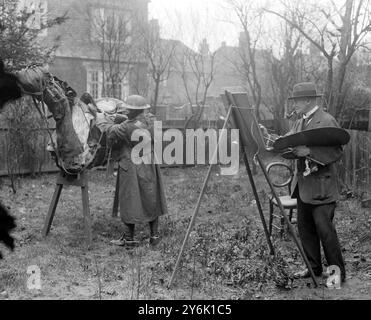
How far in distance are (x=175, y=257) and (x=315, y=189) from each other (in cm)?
204

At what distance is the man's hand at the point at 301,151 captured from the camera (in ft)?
16.6

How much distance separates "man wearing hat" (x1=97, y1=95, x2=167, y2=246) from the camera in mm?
6961

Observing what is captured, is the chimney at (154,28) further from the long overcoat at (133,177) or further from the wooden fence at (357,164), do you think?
the long overcoat at (133,177)

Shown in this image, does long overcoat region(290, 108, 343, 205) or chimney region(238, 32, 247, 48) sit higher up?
chimney region(238, 32, 247, 48)

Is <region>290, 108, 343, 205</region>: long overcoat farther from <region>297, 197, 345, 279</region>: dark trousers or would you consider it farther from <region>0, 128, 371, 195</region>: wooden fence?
<region>0, 128, 371, 195</region>: wooden fence

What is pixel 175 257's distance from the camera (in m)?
6.16

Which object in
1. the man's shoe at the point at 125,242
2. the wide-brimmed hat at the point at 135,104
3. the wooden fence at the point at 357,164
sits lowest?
the man's shoe at the point at 125,242

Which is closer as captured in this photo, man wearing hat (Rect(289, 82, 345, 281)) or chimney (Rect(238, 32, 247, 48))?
man wearing hat (Rect(289, 82, 345, 281))

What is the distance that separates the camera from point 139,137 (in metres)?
7.02

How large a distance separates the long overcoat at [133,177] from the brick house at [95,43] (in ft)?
35.3

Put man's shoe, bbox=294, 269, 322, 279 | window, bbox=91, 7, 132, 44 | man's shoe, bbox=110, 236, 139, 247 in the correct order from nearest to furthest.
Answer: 1. man's shoe, bbox=294, 269, 322, 279
2. man's shoe, bbox=110, 236, 139, 247
3. window, bbox=91, 7, 132, 44

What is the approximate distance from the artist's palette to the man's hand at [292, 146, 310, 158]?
5cm

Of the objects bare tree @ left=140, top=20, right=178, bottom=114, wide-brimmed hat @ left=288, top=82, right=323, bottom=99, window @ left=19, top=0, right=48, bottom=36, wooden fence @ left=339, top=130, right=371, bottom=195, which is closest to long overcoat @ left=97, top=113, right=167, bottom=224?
wide-brimmed hat @ left=288, top=82, right=323, bottom=99

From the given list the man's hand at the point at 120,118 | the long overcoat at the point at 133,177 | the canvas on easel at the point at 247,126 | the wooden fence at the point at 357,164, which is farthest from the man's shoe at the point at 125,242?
the wooden fence at the point at 357,164
